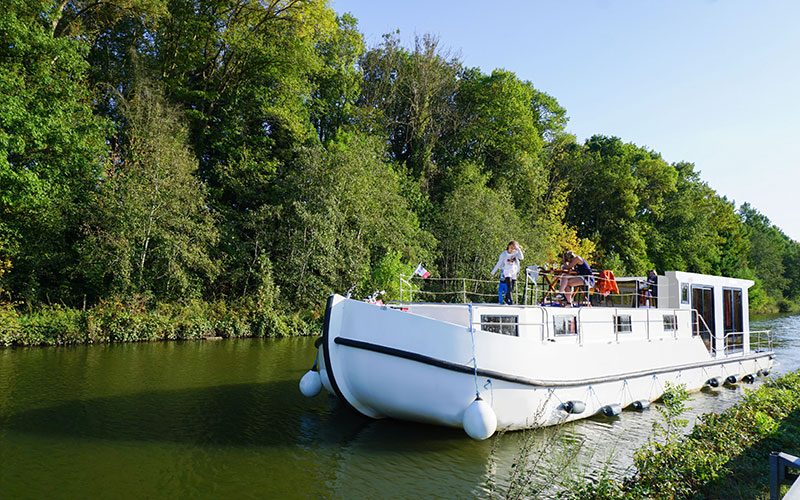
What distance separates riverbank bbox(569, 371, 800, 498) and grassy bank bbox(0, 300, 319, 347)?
1927 cm

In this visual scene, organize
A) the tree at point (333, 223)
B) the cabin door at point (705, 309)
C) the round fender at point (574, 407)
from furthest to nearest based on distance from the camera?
the tree at point (333, 223) < the cabin door at point (705, 309) < the round fender at point (574, 407)

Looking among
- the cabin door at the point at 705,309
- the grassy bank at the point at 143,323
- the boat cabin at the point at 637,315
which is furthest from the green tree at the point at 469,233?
the cabin door at the point at 705,309

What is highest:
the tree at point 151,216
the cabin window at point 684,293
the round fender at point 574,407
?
the tree at point 151,216

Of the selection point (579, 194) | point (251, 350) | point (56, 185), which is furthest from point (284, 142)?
point (579, 194)

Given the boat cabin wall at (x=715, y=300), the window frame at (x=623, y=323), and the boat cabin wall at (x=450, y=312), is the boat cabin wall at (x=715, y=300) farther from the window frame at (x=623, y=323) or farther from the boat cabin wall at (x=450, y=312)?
the boat cabin wall at (x=450, y=312)

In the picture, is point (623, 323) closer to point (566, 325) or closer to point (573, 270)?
point (573, 270)

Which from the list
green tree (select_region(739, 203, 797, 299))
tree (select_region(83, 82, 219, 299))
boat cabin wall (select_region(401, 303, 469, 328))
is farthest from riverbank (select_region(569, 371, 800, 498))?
green tree (select_region(739, 203, 797, 299))

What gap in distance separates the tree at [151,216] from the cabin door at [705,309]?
19511 mm

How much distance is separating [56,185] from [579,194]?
4430cm

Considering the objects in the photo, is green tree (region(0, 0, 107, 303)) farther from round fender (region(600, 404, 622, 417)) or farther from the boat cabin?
round fender (region(600, 404, 622, 417))

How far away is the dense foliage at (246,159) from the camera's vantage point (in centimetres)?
2172

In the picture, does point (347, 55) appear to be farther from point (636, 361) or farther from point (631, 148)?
point (631, 148)

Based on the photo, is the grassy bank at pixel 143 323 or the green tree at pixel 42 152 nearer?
the grassy bank at pixel 143 323

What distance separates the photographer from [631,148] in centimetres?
5609
